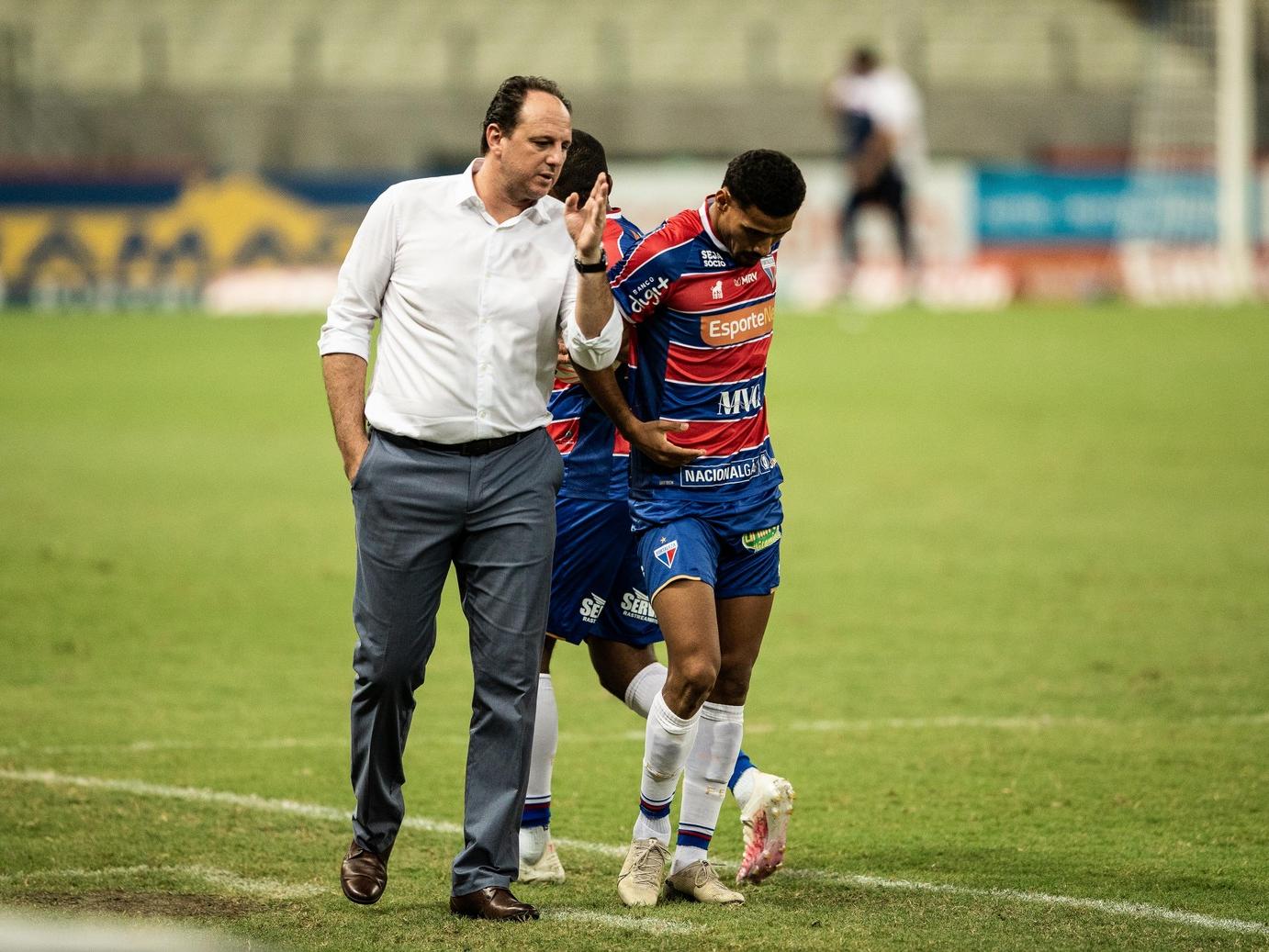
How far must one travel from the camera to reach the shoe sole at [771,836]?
584 centimetres

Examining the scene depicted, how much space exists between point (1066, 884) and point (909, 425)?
39.3 feet

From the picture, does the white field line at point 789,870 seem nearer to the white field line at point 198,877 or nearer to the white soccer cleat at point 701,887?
the white soccer cleat at point 701,887

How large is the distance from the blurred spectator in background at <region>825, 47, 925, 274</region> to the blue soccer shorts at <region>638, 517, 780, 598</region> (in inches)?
720

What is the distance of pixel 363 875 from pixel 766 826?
1280 mm

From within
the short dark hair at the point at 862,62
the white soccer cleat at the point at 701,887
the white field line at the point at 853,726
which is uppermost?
the short dark hair at the point at 862,62

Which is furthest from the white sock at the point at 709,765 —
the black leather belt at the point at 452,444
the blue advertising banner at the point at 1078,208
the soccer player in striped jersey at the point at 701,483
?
the blue advertising banner at the point at 1078,208

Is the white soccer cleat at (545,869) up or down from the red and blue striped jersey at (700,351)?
down

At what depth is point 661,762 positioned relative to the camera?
18.8 ft

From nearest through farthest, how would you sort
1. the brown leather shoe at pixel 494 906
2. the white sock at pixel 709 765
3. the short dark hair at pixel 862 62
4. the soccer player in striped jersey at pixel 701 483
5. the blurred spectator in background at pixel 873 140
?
1. the brown leather shoe at pixel 494 906
2. the soccer player in striped jersey at pixel 701 483
3. the white sock at pixel 709 765
4. the short dark hair at pixel 862 62
5. the blurred spectator in background at pixel 873 140

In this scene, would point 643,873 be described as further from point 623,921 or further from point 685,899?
point 623,921

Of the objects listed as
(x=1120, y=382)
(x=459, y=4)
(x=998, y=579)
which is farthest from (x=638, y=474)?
(x=459, y=4)

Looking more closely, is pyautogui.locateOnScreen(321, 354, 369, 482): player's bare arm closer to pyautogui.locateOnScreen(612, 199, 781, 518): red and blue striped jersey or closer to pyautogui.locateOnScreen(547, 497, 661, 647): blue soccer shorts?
pyautogui.locateOnScreen(612, 199, 781, 518): red and blue striped jersey

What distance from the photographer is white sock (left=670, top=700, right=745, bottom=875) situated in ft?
19.1

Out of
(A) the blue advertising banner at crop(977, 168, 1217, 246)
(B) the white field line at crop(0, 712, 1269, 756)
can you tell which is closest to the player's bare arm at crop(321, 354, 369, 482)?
(B) the white field line at crop(0, 712, 1269, 756)
